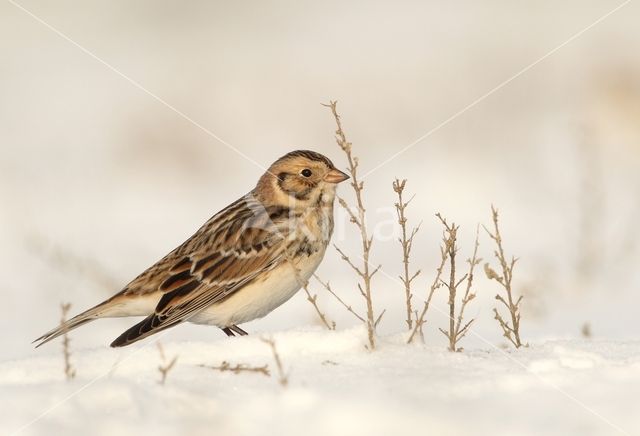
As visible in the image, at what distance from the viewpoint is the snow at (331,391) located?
3.76 metres

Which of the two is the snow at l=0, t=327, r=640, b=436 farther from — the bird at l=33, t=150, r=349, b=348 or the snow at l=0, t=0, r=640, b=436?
the bird at l=33, t=150, r=349, b=348

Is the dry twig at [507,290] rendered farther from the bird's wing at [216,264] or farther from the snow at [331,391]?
the bird's wing at [216,264]

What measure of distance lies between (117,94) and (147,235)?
4.26m

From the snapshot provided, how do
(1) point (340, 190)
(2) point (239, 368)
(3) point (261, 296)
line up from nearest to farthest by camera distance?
1. (2) point (239, 368)
2. (3) point (261, 296)
3. (1) point (340, 190)

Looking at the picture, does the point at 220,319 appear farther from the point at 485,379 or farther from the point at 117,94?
the point at 117,94

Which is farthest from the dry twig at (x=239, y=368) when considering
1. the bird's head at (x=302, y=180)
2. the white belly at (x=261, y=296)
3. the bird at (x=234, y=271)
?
the bird's head at (x=302, y=180)

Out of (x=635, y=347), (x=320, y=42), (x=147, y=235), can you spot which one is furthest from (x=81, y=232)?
(x=635, y=347)

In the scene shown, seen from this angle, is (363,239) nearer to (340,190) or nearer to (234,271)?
(234,271)

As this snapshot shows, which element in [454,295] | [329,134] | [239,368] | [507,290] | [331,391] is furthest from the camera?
[329,134]

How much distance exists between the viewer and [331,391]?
4.11 m

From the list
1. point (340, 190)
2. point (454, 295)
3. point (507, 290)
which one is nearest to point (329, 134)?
point (340, 190)

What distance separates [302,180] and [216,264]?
873 mm

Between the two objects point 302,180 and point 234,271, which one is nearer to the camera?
point 234,271

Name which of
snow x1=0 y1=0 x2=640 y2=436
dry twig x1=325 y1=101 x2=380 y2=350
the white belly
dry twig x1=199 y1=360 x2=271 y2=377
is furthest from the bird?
dry twig x1=199 y1=360 x2=271 y2=377
